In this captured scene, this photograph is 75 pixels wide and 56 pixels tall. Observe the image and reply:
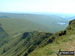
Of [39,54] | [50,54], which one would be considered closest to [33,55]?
[39,54]

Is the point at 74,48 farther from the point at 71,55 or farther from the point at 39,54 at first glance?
the point at 39,54

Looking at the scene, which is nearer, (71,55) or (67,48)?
(71,55)

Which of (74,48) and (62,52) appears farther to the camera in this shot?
(74,48)

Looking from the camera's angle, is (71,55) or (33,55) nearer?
(71,55)

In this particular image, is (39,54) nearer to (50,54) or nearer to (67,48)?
(50,54)

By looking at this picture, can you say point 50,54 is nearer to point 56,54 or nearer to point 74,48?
point 56,54

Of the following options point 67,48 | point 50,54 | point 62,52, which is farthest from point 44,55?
point 67,48

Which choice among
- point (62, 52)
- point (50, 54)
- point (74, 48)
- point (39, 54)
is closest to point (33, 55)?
point (39, 54)
